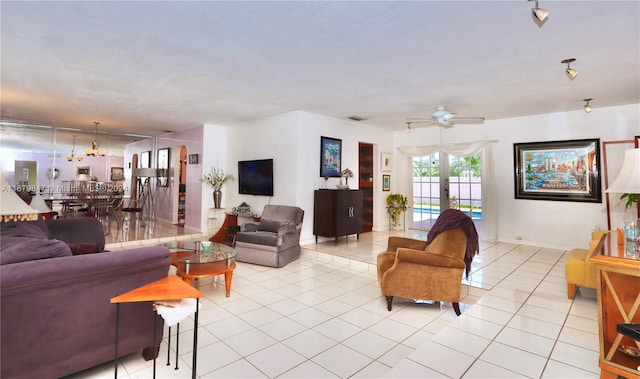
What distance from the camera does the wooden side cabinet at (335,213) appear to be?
18.3 ft

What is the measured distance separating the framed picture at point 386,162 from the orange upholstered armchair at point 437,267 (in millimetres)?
4177

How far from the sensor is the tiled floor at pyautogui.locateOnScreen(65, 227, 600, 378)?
2.08 m

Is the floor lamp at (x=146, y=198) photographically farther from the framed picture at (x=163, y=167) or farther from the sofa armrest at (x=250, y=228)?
the sofa armrest at (x=250, y=228)

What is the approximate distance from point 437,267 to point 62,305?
9.39 ft

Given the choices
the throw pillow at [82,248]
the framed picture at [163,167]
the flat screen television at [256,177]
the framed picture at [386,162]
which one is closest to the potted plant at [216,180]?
the flat screen television at [256,177]

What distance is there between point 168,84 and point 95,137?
199 inches

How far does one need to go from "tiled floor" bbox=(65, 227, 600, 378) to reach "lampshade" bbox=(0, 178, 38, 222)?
1.11m

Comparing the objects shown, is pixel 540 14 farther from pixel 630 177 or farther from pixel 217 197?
pixel 217 197

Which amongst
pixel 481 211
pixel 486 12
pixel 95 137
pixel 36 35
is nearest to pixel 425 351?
pixel 486 12

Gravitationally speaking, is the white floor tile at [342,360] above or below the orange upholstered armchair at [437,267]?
below

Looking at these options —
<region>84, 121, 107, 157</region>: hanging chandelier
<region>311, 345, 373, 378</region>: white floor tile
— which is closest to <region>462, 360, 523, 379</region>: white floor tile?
<region>311, 345, 373, 378</region>: white floor tile

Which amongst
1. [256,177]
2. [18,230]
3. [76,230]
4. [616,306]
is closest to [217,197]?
[256,177]

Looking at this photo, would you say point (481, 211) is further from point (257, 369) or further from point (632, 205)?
point (257, 369)

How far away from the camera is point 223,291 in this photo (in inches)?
142
